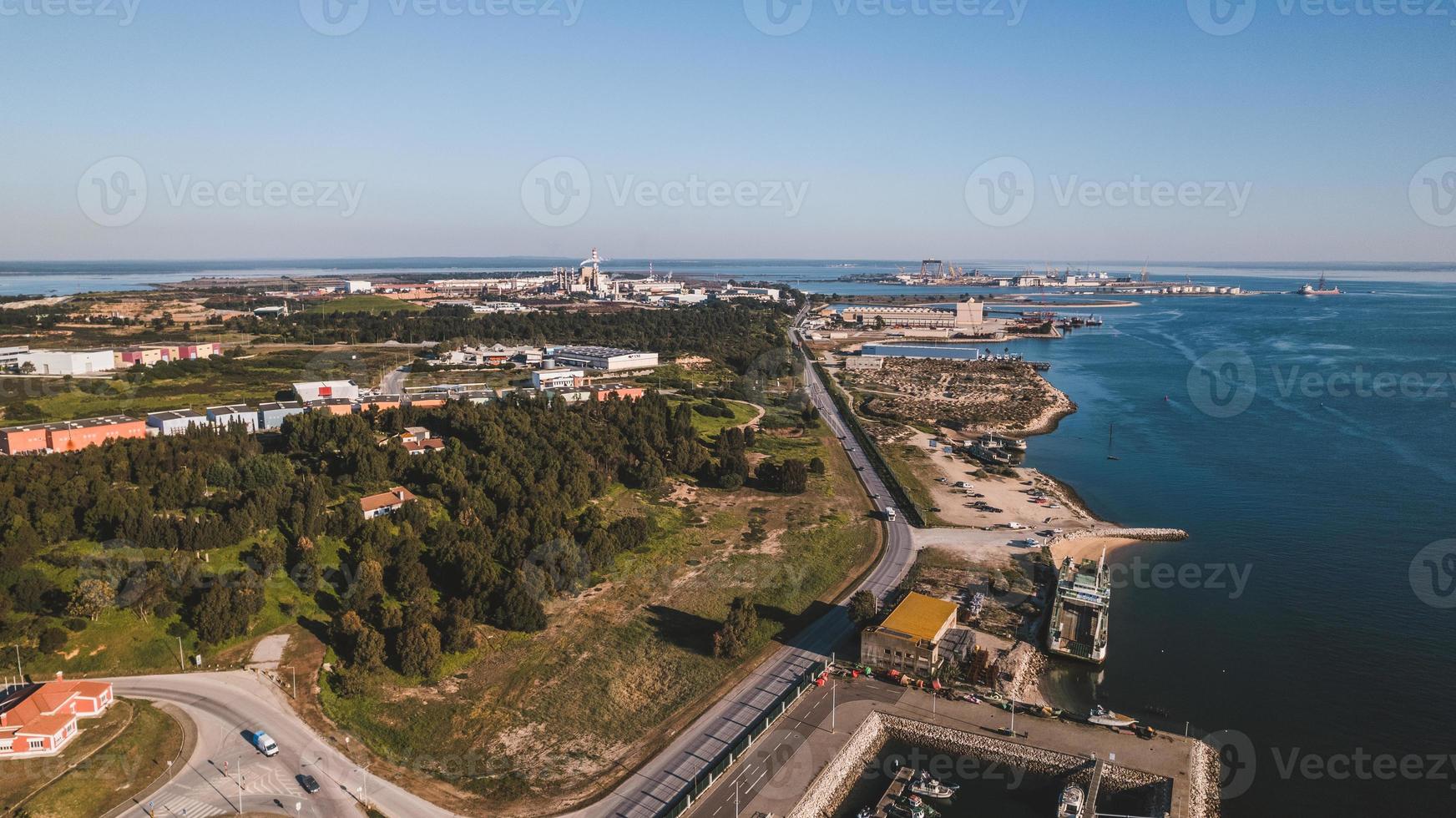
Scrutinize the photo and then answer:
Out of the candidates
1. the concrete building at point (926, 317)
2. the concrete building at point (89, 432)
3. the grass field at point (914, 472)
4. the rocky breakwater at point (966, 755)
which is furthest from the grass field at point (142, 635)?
the concrete building at point (926, 317)

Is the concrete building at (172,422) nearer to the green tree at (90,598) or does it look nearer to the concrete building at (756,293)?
the green tree at (90,598)

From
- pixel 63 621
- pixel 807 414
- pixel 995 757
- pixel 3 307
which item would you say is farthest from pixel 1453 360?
pixel 3 307

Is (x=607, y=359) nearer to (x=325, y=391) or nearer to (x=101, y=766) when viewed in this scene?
(x=325, y=391)

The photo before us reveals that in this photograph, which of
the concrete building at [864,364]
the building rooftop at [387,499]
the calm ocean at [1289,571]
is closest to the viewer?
the calm ocean at [1289,571]

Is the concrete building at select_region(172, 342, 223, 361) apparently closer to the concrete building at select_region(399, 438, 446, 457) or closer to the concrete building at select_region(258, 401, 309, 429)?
the concrete building at select_region(258, 401, 309, 429)

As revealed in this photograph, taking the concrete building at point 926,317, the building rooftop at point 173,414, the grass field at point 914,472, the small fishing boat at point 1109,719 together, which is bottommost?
the small fishing boat at point 1109,719

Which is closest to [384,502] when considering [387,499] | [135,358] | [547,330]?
[387,499]

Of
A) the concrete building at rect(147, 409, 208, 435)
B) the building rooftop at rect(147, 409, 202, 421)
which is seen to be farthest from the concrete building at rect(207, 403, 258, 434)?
the building rooftop at rect(147, 409, 202, 421)
